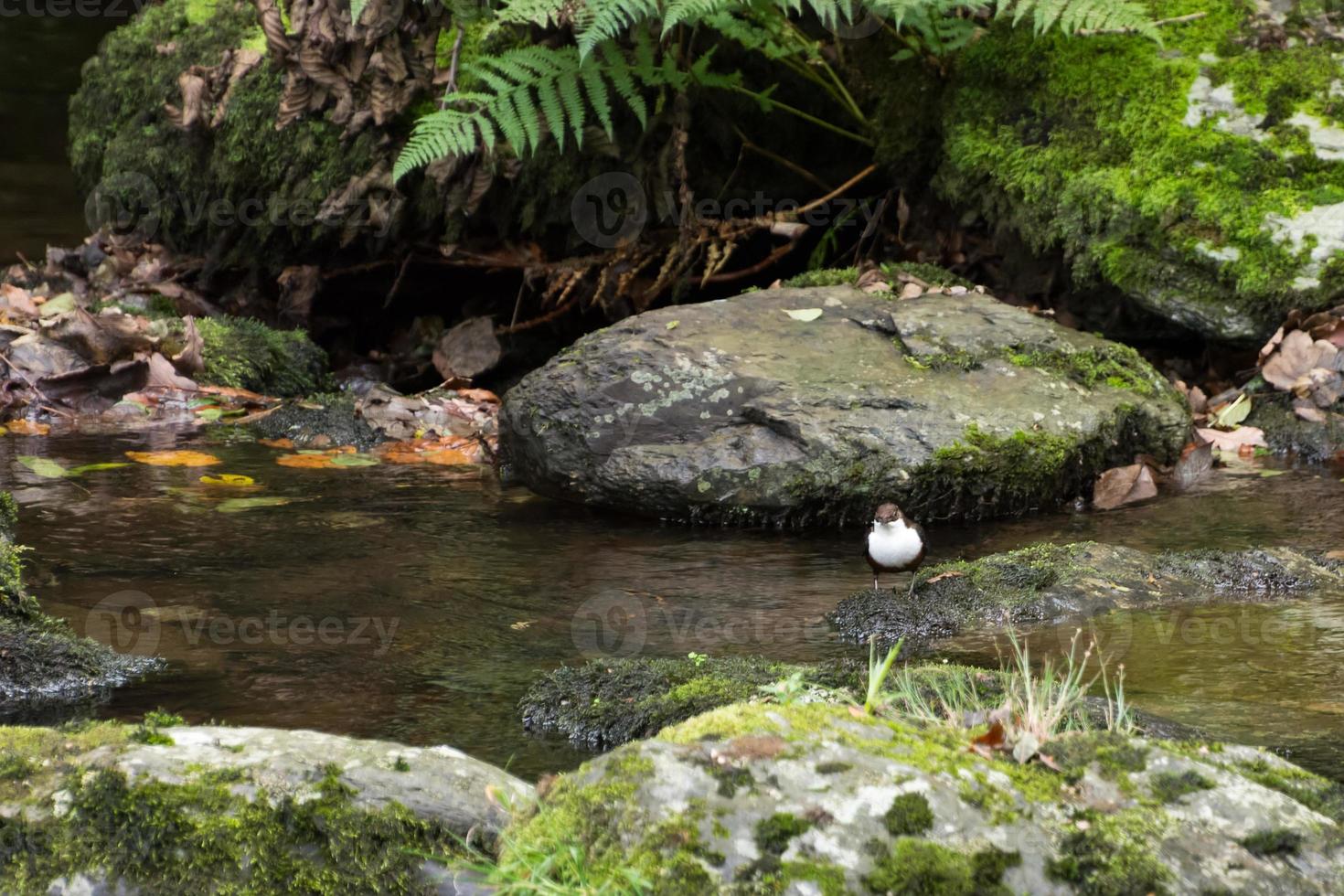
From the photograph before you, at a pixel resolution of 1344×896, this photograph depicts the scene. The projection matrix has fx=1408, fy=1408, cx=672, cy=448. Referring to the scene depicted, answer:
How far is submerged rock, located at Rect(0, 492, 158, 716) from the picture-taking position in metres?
3.50

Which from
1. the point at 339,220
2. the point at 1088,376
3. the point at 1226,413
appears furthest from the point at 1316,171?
the point at 339,220

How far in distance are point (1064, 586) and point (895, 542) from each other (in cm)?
52

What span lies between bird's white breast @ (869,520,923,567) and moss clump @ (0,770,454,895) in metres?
2.32

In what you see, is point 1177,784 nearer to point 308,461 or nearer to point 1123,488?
point 1123,488

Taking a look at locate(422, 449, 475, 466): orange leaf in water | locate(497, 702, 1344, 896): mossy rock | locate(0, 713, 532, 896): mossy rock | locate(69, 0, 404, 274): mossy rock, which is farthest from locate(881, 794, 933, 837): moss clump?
locate(69, 0, 404, 274): mossy rock

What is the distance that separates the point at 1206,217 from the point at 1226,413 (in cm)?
93

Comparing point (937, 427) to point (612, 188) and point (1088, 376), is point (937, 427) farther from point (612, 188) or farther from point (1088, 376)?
point (612, 188)

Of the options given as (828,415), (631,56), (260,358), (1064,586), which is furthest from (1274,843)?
(260,358)

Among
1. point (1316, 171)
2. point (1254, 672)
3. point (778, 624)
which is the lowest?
point (778, 624)

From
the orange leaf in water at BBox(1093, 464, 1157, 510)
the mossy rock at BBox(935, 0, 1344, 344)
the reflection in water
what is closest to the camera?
the reflection in water

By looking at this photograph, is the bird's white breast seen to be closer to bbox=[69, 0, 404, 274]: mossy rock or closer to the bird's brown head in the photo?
the bird's brown head

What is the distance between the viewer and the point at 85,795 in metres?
2.30

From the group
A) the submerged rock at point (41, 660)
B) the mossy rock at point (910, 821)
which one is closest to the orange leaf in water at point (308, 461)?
the submerged rock at point (41, 660)

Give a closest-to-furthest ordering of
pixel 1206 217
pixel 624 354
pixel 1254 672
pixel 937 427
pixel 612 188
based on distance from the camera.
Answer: pixel 1254 672 < pixel 937 427 < pixel 624 354 < pixel 1206 217 < pixel 612 188
